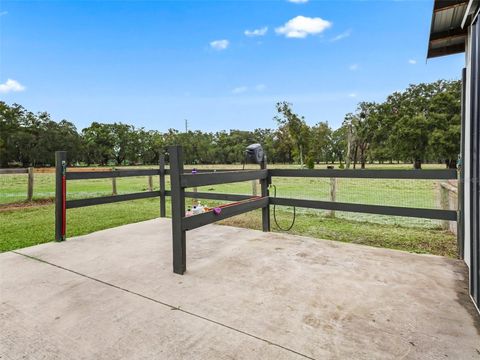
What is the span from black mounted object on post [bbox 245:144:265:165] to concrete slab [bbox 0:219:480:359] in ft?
3.91

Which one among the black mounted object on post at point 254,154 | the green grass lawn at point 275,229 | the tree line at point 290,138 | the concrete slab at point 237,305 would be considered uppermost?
the tree line at point 290,138

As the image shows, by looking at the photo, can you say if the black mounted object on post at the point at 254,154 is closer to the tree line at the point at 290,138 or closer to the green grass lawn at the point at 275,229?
the green grass lawn at the point at 275,229

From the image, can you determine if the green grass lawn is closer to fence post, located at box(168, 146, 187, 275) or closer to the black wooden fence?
the black wooden fence

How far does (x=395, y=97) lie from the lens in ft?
116

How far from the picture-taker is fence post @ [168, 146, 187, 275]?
2.39 meters

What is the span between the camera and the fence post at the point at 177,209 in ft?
7.83

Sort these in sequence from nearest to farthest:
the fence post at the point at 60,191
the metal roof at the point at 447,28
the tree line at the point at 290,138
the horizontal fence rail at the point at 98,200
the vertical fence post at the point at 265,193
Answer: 1. the metal roof at the point at 447,28
2. the fence post at the point at 60,191
3. the horizontal fence rail at the point at 98,200
4. the vertical fence post at the point at 265,193
5. the tree line at the point at 290,138

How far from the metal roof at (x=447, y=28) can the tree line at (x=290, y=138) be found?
22.1 m

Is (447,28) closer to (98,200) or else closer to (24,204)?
(98,200)

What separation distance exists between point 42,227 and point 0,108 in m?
50.6

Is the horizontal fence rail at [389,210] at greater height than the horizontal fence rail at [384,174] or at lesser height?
lesser

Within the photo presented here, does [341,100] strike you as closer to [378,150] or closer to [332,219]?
[378,150]

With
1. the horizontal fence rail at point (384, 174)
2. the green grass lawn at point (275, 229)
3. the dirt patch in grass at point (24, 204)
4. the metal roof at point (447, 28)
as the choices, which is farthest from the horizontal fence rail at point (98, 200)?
the metal roof at point (447, 28)

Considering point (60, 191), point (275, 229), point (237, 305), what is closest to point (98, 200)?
point (60, 191)
